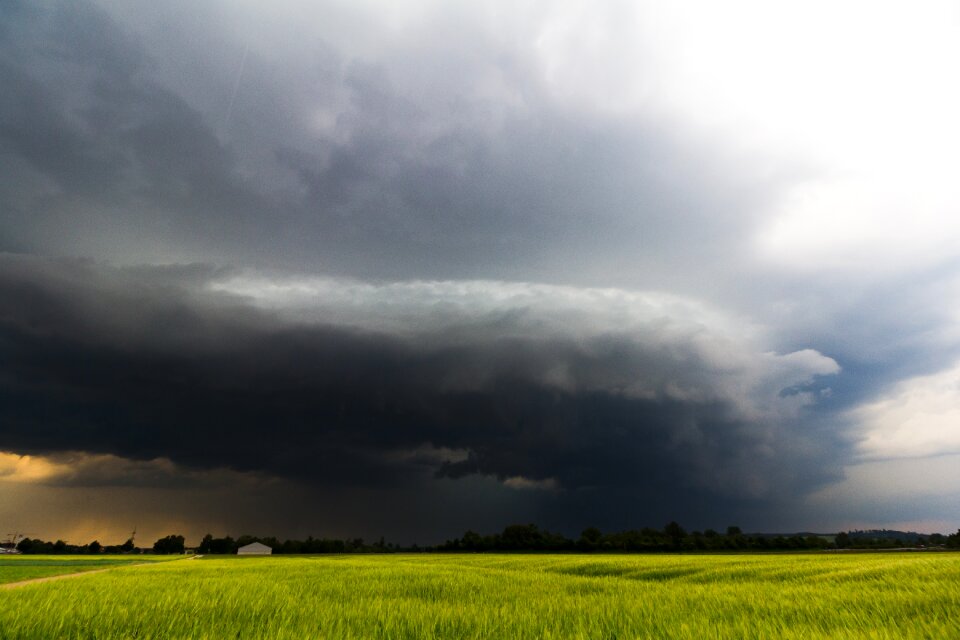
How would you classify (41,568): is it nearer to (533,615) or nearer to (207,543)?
(533,615)

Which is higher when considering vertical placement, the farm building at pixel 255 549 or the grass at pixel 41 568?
the grass at pixel 41 568

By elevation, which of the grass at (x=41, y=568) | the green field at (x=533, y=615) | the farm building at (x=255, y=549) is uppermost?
the green field at (x=533, y=615)

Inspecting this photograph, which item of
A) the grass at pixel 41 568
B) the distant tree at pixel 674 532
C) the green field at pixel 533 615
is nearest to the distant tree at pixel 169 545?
the grass at pixel 41 568

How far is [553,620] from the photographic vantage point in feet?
22.2

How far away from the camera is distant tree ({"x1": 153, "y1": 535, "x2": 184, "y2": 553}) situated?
6978 inches

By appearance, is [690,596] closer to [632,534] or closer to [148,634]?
[148,634]

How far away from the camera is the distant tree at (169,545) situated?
177250 mm

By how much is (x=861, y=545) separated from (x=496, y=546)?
84783mm

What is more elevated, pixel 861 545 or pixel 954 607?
pixel 954 607


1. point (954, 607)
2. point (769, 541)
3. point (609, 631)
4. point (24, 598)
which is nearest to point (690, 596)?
point (954, 607)

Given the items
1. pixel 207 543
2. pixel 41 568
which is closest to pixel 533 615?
pixel 41 568

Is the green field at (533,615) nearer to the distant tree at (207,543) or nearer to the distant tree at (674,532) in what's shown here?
the distant tree at (674,532)

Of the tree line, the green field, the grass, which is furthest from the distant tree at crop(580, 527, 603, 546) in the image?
the green field

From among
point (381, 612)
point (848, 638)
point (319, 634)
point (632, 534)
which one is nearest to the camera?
point (848, 638)
